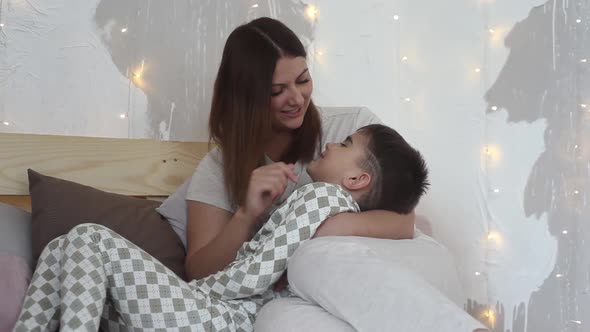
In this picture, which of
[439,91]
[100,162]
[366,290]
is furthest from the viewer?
[439,91]

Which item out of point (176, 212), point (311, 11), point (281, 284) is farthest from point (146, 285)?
point (311, 11)

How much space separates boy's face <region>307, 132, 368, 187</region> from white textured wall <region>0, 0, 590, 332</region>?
646mm

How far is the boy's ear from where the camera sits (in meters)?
1.48

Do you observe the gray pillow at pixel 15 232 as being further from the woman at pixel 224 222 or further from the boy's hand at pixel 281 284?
A: the boy's hand at pixel 281 284

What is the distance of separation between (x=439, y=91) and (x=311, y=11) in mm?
507

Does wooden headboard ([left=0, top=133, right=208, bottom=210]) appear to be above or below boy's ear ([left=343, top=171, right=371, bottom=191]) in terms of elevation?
below

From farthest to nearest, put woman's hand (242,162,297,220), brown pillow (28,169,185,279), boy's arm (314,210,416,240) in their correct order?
1. brown pillow (28,169,185,279)
2. woman's hand (242,162,297,220)
3. boy's arm (314,210,416,240)

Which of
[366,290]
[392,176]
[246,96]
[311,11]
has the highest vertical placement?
[311,11]

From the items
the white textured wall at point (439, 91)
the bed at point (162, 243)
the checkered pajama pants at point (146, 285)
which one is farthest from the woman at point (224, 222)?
the white textured wall at point (439, 91)

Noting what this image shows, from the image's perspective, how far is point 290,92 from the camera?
162 centimetres

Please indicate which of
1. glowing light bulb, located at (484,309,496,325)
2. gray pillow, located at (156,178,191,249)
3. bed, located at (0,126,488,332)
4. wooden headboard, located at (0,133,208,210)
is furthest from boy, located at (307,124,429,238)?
glowing light bulb, located at (484,309,496,325)

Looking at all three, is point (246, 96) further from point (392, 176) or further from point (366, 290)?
point (366, 290)

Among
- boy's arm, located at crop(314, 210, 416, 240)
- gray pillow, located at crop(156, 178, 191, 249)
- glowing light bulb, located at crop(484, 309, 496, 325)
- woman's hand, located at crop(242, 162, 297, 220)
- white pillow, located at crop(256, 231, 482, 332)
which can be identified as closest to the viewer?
white pillow, located at crop(256, 231, 482, 332)

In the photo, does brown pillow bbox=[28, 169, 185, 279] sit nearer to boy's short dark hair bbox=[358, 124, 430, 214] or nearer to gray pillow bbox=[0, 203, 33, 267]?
gray pillow bbox=[0, 203, 33, 267]
